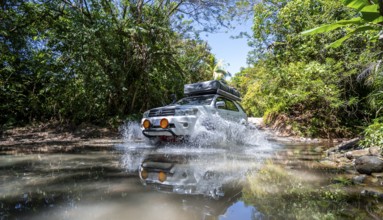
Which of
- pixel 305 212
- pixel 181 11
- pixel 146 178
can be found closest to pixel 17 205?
pixel 146 178

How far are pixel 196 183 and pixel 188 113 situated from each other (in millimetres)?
3071

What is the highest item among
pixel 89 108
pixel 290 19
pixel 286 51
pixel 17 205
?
pixel 290 19

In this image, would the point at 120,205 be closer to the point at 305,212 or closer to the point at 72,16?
the point at 305,212

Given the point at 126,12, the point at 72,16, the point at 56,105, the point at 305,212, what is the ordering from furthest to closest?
the point at 126,12 < the point at 56,105 < the point at 72,16 < the point at 305,212

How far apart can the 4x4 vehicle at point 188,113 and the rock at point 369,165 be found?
→ 3.22 meters

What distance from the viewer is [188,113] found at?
5.93 metres

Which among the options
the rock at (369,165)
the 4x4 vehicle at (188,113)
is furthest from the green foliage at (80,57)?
the rock at (369,165)

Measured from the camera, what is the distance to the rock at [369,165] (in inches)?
136

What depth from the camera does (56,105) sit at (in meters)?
11.0

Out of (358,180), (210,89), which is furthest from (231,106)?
(358,180)

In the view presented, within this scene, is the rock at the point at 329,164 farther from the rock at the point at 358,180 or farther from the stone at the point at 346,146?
the stone at the point at 346,146

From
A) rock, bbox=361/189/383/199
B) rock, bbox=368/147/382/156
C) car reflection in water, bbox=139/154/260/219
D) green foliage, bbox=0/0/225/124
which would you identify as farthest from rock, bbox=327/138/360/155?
green foliage, bbox=0/0/225/124

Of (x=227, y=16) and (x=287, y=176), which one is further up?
(x=227, y=16)

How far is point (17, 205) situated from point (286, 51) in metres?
12.9
